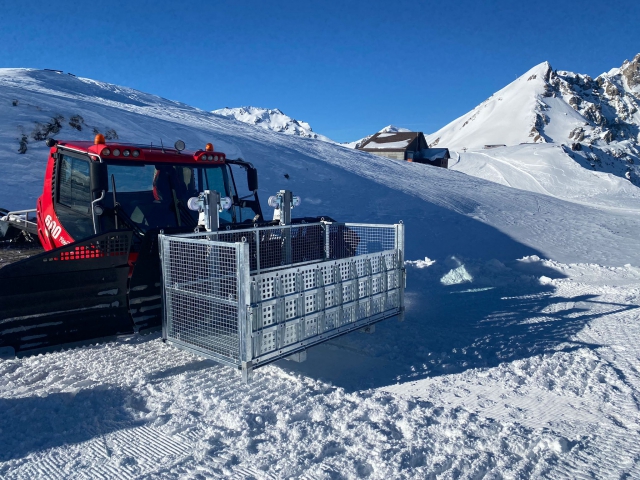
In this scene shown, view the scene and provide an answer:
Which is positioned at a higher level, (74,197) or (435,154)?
(435,154)

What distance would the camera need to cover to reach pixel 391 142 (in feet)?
187

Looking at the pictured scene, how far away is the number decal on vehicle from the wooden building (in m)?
48.8

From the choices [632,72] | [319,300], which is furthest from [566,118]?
[319,300]

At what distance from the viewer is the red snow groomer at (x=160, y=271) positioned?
466cm

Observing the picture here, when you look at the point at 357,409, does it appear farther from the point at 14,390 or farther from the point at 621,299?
the point at 621,299

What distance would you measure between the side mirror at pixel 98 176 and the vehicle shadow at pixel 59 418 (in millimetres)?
2223

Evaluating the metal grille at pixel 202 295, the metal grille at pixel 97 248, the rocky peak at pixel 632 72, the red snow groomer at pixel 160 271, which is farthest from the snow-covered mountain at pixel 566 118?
the metal grille at pixel 97 248

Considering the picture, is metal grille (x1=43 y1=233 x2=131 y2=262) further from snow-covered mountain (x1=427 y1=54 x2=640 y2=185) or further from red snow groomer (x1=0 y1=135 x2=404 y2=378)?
snow-covered mountain (x1=427 y1=54 x2=640 y2=185)

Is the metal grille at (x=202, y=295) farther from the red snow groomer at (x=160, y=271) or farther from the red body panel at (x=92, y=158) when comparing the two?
the red body panel at (x=92, y=158)

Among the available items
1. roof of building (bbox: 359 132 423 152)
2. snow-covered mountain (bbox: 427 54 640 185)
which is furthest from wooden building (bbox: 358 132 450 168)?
snow-covered mountain (bbox: 427 54 640 185)

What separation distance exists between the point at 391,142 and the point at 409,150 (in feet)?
12.0

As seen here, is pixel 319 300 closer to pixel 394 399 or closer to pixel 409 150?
pixel 394 399

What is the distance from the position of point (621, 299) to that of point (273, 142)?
62.9ft

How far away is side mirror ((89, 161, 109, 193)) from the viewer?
18.9 feet
